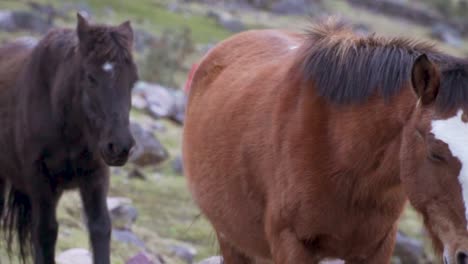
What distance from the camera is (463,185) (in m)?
3.70

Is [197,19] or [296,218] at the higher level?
[296,218]

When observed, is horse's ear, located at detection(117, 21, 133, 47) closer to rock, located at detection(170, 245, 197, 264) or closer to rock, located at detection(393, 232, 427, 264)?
rock, located at detection(170, 245, 197, 264)

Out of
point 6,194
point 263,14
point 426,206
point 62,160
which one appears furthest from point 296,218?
point 263,14

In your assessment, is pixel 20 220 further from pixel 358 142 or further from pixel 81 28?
pixel 358 142

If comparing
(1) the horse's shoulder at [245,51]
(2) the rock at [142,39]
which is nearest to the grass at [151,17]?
(2) the rock at [142,39]

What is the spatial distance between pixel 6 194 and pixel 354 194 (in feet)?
13.3

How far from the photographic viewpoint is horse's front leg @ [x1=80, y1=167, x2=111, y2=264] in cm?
661

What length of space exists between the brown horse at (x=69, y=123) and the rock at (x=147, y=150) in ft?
21.5

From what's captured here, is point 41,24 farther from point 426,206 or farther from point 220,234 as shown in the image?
point 426,206

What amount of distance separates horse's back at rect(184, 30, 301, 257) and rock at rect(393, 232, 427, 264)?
6168 millimetres

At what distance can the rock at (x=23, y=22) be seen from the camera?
75.8 ft

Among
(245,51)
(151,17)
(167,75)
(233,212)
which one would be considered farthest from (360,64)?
(151,17)

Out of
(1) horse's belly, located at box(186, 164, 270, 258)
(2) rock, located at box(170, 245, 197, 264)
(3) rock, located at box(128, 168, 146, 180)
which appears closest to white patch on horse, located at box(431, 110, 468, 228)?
(1) horse's belly, located at box(186, 164, 270, 258)

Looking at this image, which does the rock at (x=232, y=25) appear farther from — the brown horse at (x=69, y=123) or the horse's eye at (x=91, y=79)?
the horse's eye at (x=91, y=79)
